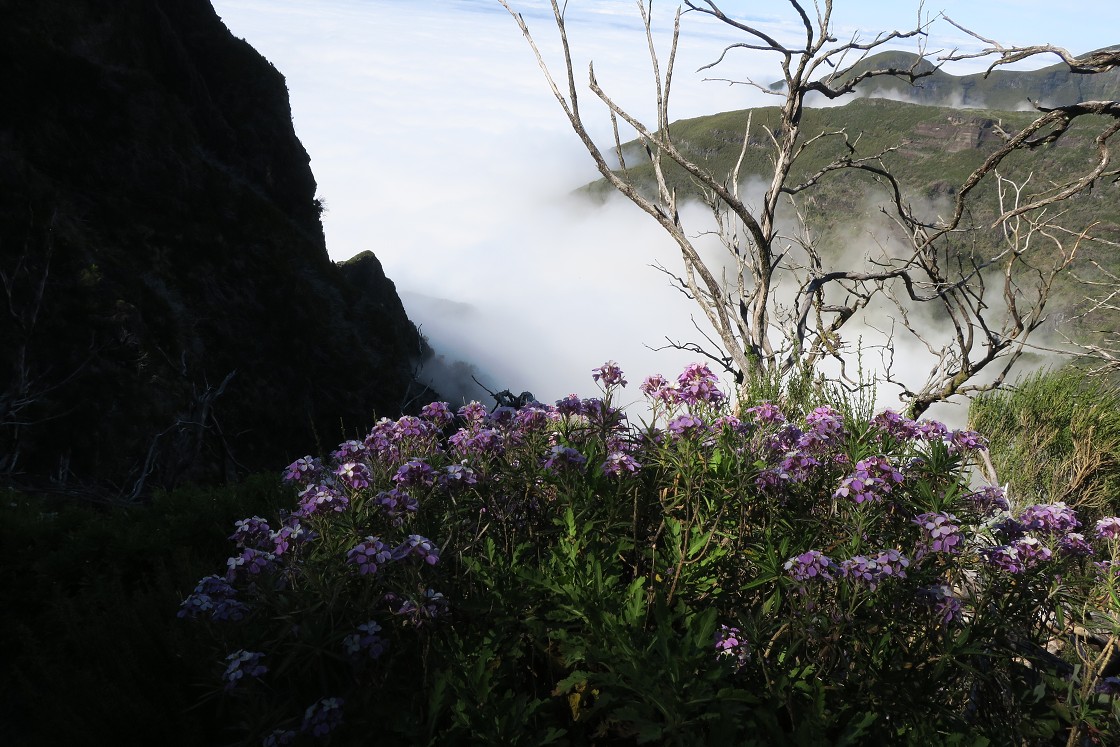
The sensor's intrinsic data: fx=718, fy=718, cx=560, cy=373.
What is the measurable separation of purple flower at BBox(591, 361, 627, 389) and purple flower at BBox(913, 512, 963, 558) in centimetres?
139

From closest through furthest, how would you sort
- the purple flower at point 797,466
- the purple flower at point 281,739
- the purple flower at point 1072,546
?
the purple flower at point 281,739 < the purple flower at point 1072,546 < the purple flower at point 797,466

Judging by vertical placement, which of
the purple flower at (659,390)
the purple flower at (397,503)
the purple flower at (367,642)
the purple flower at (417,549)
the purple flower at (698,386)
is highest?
the purple flower at (698,386)

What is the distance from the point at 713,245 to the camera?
177m

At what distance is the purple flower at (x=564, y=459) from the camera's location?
2863mm

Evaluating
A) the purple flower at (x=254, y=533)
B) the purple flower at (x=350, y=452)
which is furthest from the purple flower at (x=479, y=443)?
the purple flower at (x=254, y=533)

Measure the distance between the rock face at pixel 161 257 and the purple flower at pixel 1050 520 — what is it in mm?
14820

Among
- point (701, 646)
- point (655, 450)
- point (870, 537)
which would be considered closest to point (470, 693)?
point (701, 646)

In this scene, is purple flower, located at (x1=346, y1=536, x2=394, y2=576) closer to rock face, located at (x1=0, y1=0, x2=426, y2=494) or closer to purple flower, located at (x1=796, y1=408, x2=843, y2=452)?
purple flower, located at (x1=796, y1=408, x2=843, y2=452)

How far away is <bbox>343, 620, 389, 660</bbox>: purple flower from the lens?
2244mm

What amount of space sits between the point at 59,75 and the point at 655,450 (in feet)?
101

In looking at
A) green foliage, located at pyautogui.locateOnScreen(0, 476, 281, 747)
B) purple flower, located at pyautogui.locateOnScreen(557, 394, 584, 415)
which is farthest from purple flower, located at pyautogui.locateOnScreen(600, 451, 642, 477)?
green foliage, located at pyautogui.locateOnScreen(0, 476, 281, 747)

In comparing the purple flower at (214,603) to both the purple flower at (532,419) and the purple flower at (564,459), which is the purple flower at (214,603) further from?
the purple flower at (532,419)

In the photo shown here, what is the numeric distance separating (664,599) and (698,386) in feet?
3.57

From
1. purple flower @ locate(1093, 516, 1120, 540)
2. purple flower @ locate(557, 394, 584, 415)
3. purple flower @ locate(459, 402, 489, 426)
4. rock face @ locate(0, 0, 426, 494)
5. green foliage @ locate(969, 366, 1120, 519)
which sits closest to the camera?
purple flower @ locate(1093, 516, 1120, 540)
